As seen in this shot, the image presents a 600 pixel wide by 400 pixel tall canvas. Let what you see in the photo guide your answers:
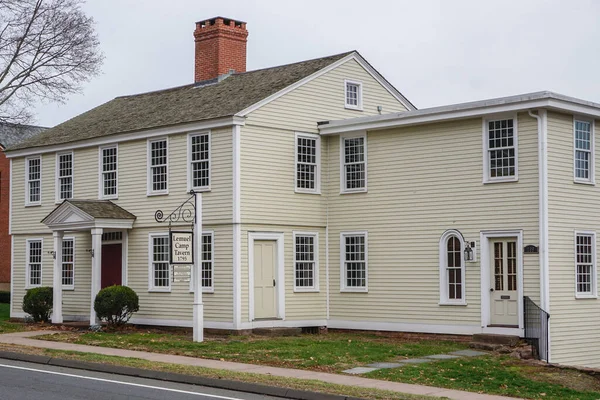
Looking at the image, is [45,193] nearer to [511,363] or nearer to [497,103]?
[497,103]

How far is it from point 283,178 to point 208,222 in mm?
2456

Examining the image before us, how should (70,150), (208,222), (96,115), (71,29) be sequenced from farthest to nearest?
1. (71,29)
2. (96,115)
3. (70,150)
4. (208,222)

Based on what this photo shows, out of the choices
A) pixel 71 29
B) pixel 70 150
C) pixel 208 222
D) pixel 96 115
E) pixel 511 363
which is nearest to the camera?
pixel 511 363

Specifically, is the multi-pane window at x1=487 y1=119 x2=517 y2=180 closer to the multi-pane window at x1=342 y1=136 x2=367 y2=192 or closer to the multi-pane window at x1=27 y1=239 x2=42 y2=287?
the multi-pane window at x1=342 y1=136 x2=367 y2=192

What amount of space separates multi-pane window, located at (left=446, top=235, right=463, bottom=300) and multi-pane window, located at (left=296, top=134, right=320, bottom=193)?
4.78 meters

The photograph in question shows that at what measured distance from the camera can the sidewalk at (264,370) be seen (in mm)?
15000

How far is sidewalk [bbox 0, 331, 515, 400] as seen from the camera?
15.0 metres

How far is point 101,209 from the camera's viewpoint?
27359 millimetres

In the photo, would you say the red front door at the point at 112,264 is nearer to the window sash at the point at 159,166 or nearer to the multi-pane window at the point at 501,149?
the window sash at the point at 159,166

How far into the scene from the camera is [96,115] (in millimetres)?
32375

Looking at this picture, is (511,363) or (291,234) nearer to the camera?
(511,363)

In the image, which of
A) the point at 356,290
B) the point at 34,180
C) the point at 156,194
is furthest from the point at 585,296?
the point at 34,180

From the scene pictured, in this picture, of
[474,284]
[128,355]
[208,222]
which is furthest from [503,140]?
[128,355]

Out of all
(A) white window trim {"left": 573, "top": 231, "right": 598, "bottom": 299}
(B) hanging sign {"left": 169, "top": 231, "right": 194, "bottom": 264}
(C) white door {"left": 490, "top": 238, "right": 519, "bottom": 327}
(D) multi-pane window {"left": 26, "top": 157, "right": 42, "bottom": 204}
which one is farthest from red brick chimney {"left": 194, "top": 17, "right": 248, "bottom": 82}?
(A) white window trim {"left": 573, "top": 231, "right": 598, "bottom": 299}
